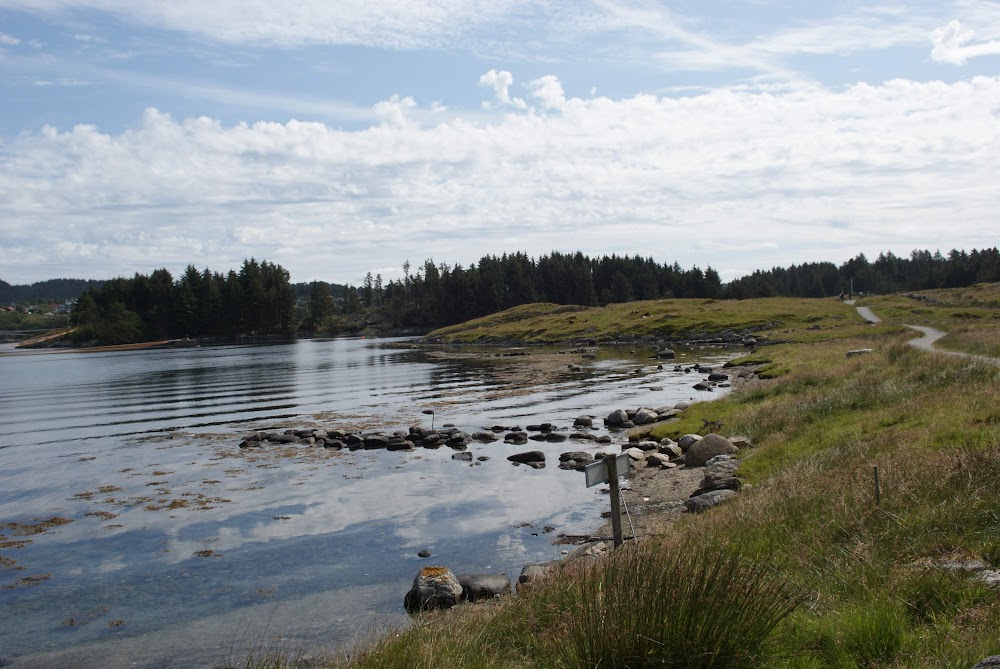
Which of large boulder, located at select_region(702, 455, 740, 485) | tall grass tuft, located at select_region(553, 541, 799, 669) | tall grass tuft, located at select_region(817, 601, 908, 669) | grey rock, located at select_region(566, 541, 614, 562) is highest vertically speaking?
tall grass tuft, located at select_region(553, 541, 799, 669)

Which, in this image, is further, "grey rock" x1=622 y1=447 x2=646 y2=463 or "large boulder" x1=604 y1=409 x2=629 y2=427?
"large boulder" x1=604 y1=409 x2=629 y2=427

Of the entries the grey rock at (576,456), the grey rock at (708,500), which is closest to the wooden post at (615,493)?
the grey rock at (708,500)

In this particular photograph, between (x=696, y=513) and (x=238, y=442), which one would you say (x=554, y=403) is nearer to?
(x=238, y=442)

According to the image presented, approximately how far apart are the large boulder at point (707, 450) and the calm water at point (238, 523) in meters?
4.32

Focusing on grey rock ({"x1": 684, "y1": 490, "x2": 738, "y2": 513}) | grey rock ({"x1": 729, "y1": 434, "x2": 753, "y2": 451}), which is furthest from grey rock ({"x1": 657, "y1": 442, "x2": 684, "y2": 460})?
grey rock ({"x1": 684, "y1": 490, "x2": 738, "y2": 513})

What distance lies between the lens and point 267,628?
46.9 ft

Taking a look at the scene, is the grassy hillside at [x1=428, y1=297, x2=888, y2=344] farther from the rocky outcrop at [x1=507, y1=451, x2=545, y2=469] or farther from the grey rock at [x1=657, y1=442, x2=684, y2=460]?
the rocky outcrop at [x1=507, y1=451, x2=545, y2=469]

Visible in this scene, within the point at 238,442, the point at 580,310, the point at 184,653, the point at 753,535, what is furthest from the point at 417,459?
the point at 580,310

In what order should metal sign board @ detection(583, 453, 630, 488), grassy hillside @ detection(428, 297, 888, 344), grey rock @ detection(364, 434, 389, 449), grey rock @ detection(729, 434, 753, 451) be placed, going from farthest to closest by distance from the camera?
grassy hillside @ detection(428, 297, 888, 344), grey rock @ detection(364, 434, 389, 449), grey rock @ detection(729, 434, 753, 451), metal sign board @ detection(583, 453, 630, 488)

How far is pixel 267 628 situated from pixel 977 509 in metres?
13.0

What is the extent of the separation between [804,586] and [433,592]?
26.5ft

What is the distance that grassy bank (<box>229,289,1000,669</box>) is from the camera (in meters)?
7.06

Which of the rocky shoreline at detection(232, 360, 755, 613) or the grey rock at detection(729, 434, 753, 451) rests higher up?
the grey rock at detection(729, 434, 753, 451)

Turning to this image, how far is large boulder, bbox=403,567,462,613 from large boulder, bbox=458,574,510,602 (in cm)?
20
